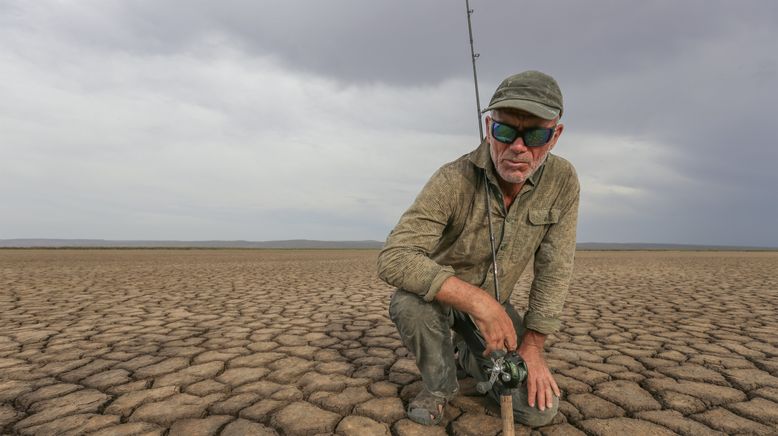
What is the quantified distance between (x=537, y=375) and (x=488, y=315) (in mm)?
383

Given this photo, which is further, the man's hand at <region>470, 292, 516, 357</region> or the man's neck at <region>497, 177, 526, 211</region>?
the man's neck at <region>497, 177, 526, 211</region>

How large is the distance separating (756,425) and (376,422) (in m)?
1.25

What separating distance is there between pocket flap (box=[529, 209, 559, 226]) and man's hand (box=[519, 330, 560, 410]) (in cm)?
37

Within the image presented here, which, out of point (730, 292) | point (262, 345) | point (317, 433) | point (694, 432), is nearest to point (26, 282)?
point (262, 345)

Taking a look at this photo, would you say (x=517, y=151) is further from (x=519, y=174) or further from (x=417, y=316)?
(x=417, y=316)

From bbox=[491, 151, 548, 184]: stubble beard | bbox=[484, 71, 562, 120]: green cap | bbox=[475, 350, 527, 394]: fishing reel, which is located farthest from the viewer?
bbox=[491, 151, 548, 184]: stubble beard

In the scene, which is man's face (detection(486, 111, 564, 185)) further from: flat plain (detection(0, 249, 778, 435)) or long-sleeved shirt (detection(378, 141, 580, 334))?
flat plain (detection(0, 249, 778, 435))

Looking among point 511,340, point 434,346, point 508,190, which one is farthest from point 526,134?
point 434,346

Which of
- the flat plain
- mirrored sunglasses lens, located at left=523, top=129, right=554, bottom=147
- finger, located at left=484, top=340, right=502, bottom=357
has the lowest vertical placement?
the flat plain

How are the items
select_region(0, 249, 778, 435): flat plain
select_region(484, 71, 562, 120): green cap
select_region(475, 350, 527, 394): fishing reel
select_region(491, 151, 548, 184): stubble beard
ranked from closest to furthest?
select_region(475, 350, 527, 394): fishing reel, select_region(484, 71, 562, 120): green cap, select_region(491, 151, 548, 184): stubble beard, select_region(0, 249, 778, 435): flat plain

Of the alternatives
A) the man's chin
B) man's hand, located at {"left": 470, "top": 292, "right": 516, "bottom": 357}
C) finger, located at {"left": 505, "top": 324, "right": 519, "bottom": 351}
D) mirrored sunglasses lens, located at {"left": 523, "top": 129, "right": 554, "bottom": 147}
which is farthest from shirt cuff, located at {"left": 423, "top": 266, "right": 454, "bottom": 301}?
mirrored sunglasses lens, located at {"left": 523, "top": 129, "right": 554, "bottom": 147}

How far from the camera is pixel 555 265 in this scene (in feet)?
4.84

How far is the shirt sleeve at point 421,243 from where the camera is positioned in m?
1.23

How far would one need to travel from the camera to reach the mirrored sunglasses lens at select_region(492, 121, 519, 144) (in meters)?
1.26
